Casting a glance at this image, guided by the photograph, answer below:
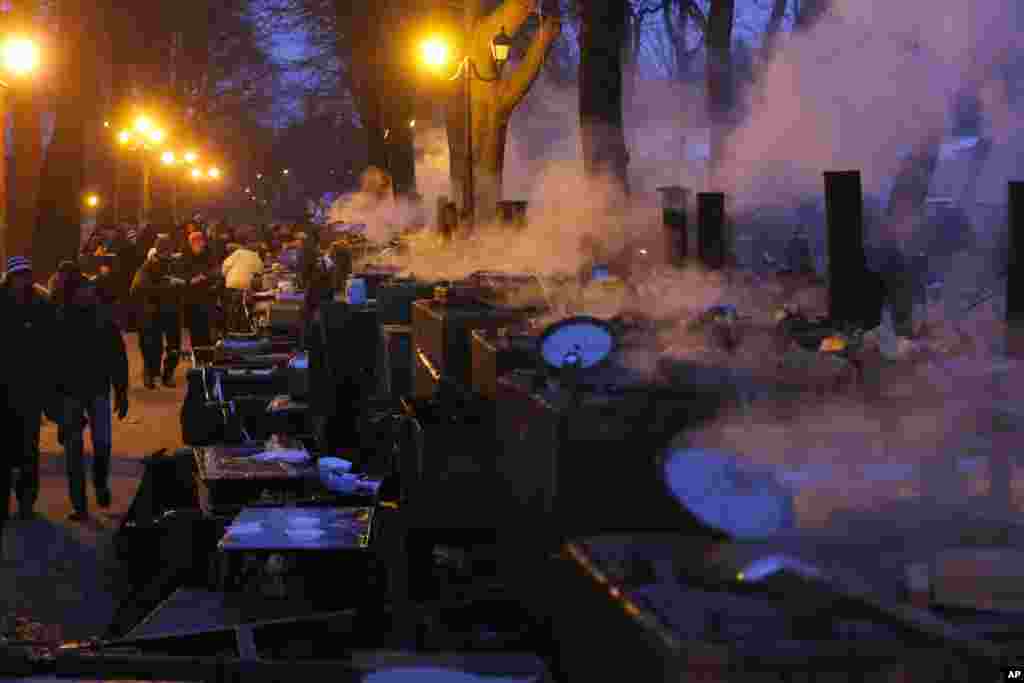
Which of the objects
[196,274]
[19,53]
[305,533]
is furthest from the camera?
[196,274]

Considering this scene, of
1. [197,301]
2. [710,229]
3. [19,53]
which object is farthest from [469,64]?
[710,229]

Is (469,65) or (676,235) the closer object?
(676,235)

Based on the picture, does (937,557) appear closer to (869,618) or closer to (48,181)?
(869,618)

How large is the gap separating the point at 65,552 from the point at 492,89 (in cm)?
1442

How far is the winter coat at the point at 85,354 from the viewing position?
9969 mm

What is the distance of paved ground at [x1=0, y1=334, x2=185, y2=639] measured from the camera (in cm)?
729

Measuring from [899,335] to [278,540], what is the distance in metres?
3.01

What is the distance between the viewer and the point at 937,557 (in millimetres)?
3168

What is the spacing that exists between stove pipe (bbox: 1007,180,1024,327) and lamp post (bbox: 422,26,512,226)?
46.7ft

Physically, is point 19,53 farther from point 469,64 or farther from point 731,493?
point 731,493

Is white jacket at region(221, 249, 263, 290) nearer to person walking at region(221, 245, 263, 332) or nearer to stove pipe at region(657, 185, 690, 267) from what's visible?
person walking at region(221, 245, 263, 332)

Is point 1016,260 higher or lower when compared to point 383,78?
lower

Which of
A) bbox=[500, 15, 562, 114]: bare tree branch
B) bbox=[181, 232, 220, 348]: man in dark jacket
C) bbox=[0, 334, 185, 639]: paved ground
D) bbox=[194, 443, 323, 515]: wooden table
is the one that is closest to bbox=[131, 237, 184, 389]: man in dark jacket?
bbox=[181, 232, 220, 348]: man in dark jacket

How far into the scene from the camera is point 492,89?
21906 mm
